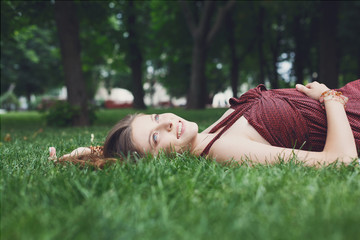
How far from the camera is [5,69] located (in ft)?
112

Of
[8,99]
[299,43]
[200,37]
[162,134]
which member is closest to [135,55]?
[200,37]

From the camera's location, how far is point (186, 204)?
1.71 metres

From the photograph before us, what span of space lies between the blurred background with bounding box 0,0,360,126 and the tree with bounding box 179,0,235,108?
5 cm

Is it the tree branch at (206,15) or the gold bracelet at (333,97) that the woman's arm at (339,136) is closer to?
the gold bracelet at (333,97)

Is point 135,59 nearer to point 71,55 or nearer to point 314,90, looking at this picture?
point 71,55

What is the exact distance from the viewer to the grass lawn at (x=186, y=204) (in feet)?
4.38

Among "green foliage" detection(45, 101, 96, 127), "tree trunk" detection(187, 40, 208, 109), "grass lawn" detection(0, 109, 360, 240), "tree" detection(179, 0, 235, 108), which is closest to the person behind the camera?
"grass lawn" detection(0, 109, 360, 240)

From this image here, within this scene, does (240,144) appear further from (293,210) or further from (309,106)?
(293,210)

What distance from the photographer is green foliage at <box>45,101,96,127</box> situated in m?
10.1

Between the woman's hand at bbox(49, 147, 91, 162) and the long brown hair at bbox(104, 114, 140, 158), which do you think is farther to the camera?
the woman's hand at bbox(49, 147, 91, 162)

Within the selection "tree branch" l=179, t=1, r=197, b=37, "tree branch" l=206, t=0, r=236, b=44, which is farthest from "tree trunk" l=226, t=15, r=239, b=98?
"tree branch" l=179, t=1, r=197, b=37

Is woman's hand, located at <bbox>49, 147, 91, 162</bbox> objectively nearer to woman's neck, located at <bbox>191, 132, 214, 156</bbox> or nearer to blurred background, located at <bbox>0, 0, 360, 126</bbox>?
woman's neck, located at <bbox>191, 132, 214, 156</bbox>

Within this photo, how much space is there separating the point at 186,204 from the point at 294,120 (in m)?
1.59

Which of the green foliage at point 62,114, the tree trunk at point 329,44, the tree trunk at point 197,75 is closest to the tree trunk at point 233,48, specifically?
the tree trunk at point 197,75
